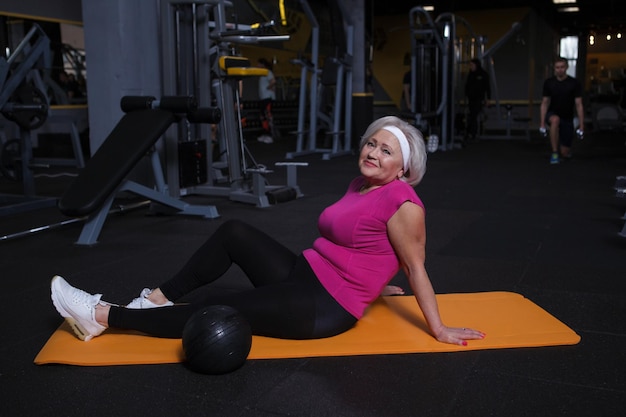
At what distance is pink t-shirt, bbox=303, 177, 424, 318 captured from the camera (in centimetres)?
179

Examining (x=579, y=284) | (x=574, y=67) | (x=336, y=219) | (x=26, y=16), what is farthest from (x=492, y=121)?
(x=336, y=219)

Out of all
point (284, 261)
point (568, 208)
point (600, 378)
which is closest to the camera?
point (600, 378)

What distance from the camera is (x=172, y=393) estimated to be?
5.24 feet

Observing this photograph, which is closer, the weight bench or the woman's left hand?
the woman's left hand

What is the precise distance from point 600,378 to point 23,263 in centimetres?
250

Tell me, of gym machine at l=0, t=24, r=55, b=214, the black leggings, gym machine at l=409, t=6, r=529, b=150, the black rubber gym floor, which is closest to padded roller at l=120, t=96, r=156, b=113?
the black rubber gym floor

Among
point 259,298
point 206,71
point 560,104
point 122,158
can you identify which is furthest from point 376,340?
point 560,104

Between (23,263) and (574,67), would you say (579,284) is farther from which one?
(574,67)

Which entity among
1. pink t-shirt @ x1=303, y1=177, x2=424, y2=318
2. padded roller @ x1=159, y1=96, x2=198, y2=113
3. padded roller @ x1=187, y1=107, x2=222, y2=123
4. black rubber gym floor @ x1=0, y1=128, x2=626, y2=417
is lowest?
black rubber gym floor @ x1=0, y1=128, x2=626, y2=417

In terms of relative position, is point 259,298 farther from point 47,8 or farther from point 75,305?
point 47,8

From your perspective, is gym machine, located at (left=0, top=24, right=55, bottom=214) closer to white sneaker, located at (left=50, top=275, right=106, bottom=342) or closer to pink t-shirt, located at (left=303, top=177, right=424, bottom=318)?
white sneaker, located at (left=50, top=275, right=106, bottom=342)

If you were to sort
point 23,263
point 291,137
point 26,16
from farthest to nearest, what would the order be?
point 291,137 → point 26,16 → point 23,263

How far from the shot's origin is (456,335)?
1.88 metres

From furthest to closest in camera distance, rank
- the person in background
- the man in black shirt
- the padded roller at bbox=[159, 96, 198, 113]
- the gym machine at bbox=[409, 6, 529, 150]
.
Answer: the person in background → the gym machine at bbox=[409, 6, 529, 150] → the man in black shirt → the padded roller at bbox=[159, 96, 198, 113]
